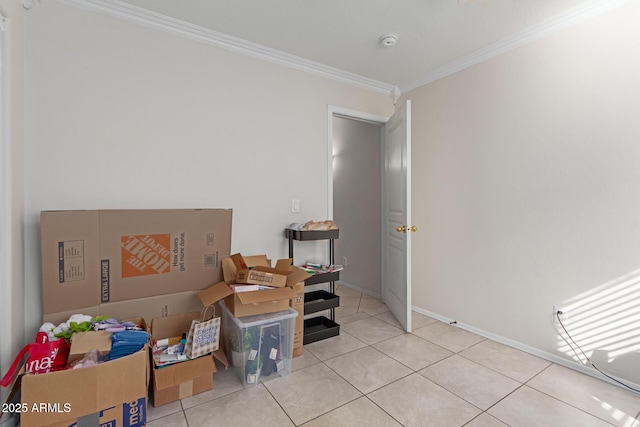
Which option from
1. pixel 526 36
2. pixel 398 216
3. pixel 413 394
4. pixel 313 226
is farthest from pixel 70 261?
pixel 526 36

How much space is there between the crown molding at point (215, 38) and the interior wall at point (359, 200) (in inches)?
28.6

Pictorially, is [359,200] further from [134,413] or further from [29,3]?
[29,3]

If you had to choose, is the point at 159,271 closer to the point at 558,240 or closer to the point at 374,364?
the point at 374,364

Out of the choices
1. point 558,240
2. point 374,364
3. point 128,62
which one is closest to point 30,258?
point 128,62

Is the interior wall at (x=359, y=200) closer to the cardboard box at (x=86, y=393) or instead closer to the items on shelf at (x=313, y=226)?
the items on shelf at (x=313, y=226)

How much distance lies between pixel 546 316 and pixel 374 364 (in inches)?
54.4

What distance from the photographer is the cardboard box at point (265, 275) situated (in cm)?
206

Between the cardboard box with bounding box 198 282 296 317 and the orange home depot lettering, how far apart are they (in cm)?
35

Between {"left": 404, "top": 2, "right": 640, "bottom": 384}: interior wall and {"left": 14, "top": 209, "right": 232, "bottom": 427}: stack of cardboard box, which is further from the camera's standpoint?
{"left": 404, "top": 2, "right": 640, "bottom": 384}: interior wall

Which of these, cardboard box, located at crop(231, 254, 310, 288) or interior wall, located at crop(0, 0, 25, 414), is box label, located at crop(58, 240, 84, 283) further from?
cardboard box, located at crop(231, 254, 310, 288)

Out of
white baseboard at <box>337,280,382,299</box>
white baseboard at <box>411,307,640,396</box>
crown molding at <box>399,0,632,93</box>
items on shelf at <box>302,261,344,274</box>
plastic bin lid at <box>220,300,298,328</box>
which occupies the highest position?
crown molding at <box>399,0,632,93</box>

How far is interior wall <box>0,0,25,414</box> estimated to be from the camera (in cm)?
148

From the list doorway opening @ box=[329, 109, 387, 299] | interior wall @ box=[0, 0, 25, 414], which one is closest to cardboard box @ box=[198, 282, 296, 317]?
interior wall @ box=[0, 0, 25, 414]

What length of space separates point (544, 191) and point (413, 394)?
1.78 metres
